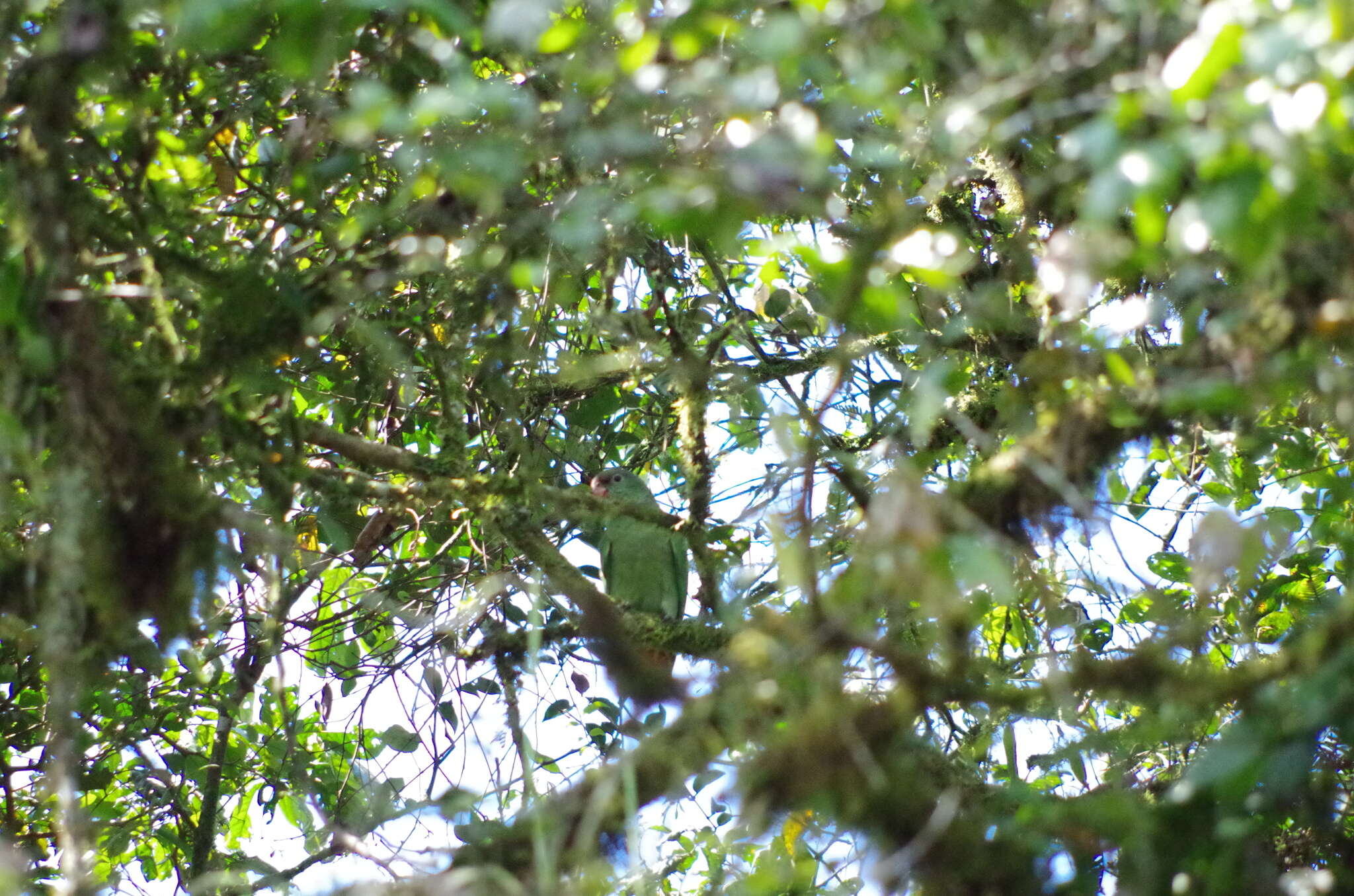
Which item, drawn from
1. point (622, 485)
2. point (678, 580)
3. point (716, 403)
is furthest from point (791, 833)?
point (678, 580)

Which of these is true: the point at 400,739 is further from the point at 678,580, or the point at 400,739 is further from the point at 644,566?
the point at 678,580

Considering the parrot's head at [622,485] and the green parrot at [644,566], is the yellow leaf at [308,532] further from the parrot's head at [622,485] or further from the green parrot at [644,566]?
the green parrot at [644,566]

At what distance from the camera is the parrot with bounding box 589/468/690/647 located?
5.04 metres

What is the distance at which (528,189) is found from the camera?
279 centimetres

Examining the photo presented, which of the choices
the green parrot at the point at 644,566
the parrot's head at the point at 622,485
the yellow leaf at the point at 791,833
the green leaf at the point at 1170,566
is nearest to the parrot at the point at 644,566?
the green parrot at the point at 644,566

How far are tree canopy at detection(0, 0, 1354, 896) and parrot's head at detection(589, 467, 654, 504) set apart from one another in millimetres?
884

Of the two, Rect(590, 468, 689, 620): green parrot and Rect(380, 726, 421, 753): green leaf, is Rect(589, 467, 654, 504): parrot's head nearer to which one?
Rect(590, 468, 689, 620): green parrot

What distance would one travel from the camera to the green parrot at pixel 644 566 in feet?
16.5

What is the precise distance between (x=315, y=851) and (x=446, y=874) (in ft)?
6.25

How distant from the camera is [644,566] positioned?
5.14 m

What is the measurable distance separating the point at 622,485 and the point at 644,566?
0.66m

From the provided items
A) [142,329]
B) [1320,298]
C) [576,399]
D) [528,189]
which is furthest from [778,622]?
[576,399]

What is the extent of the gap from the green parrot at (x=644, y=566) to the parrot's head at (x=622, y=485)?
0.75ft

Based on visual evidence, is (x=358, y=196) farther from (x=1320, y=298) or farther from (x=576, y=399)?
(x=1320, y=298)
